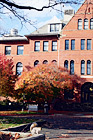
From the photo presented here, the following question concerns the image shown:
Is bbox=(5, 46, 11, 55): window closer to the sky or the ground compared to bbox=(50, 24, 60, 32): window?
closer to the ground

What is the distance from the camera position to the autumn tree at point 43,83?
1096 inches

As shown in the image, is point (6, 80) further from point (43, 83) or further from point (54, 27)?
point (54, 27)

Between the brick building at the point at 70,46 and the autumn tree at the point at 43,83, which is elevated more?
the brick building at the point at 70,46

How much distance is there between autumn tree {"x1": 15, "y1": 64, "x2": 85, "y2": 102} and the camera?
2783cm

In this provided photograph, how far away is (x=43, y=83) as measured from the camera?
27844mm

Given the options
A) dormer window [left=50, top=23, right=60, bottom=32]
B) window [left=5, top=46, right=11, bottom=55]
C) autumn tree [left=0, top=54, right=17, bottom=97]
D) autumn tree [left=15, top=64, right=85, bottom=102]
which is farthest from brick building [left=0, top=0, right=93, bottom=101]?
autumn tree [left=0, top=54, right=17, bottom=97]

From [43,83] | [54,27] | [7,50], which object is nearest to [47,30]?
[54,27]

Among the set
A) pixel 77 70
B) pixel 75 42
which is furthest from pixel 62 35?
pixel 77 70

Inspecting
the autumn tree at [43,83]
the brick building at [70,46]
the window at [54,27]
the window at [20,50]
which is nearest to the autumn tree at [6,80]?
the autumn tree at [43,83]

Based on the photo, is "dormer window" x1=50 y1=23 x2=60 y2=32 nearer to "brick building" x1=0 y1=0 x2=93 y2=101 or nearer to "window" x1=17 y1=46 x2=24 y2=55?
"brick building" x1=0 y1=0 x2=93 y2=101

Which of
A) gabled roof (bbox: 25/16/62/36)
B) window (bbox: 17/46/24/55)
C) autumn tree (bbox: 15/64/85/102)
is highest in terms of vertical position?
gabled roof (bbox: 25/16/62/36)

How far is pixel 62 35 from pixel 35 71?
→ 29.2ft

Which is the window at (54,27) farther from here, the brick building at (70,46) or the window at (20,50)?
the window at (20,50)

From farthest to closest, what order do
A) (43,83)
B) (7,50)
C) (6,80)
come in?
1. (7,50)
2. (43,83)
3. (6,80)
